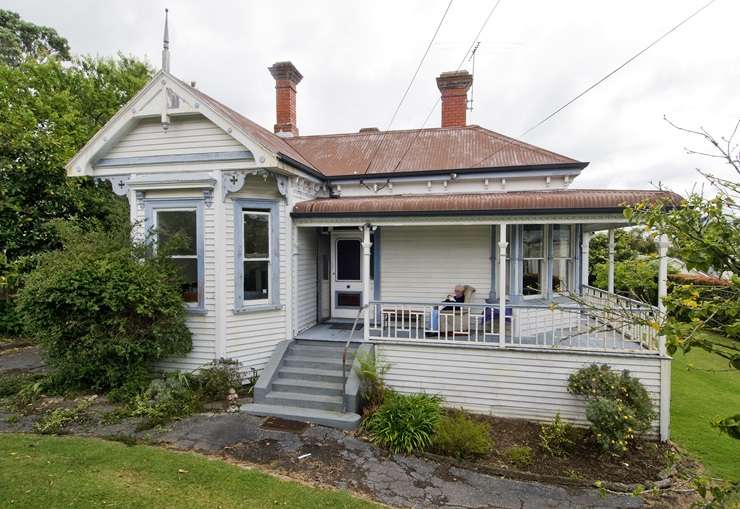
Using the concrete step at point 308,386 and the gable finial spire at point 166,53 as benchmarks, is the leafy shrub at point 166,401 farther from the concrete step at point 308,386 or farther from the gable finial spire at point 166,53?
the gable finial spire at point 166,53

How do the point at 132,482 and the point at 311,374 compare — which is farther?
the point at 311,374

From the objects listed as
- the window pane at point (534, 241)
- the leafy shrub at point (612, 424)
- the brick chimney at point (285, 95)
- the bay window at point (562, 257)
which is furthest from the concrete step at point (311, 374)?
the brick chimney at point (285, 95)

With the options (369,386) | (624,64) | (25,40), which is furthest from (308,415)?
(25,40)

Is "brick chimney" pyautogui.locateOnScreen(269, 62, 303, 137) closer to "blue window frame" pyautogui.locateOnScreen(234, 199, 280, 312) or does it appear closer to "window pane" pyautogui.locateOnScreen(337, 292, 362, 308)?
"blue window frame" pyautogui.locateOnScreen(234, 199, 280, 312)

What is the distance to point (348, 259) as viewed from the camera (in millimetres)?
9781

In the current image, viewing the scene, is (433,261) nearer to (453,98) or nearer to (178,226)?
(178,226)

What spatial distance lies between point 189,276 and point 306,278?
8.50 ft

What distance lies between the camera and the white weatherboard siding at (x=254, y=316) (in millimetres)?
7602

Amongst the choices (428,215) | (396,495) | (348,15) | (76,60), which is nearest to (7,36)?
(76,60)

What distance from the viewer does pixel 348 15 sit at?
8.53 meters

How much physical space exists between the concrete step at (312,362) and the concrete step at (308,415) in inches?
37.1

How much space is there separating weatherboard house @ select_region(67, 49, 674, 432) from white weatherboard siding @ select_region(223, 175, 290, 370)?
24 millimetres

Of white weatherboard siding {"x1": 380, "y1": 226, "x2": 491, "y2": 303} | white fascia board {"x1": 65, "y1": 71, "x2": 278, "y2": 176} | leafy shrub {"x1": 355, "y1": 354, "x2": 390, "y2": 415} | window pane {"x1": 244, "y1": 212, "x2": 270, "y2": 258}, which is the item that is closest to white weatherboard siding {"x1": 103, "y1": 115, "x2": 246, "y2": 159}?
white fascia board {"x1": 65, "y1": 71, "x2": 278, "y2": 176}

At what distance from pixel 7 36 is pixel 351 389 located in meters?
31.3
